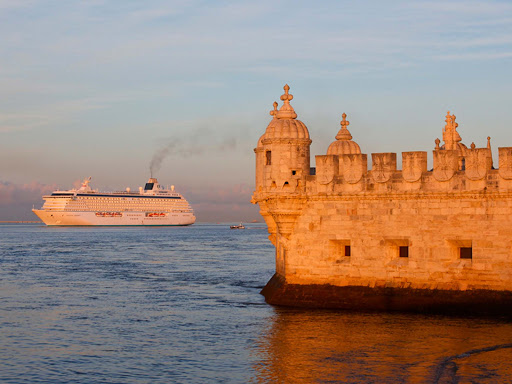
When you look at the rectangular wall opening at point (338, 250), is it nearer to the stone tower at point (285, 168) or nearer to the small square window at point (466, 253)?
the stone tower at point (285, 168)

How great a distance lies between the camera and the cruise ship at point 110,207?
175625 mm

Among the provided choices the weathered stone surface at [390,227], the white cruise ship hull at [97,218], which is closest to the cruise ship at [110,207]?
the white cruise ship hull at [97,218]

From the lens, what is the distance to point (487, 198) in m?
21.8

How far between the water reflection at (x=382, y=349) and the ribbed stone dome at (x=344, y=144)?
302 inches

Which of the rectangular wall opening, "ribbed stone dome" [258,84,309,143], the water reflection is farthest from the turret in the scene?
the water reflection

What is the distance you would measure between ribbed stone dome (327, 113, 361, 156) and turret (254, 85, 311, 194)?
342cm

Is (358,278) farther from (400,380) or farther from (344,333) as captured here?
(400,380)

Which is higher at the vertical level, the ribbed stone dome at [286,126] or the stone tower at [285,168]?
the ribbed stone dome at [286,126]

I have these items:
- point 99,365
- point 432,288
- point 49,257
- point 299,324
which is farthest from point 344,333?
point 49,257

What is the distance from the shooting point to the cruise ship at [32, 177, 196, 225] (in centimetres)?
17562

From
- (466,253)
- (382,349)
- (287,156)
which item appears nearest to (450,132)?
(287,156)

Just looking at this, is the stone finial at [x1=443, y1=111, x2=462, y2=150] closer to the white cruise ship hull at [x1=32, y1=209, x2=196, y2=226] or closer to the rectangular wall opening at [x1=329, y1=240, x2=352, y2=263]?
the rectangular wall opening at [x1=329, y1=240, x2=352, y2=263]

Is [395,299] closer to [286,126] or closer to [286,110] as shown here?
[286,126]

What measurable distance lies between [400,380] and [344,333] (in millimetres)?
4916
